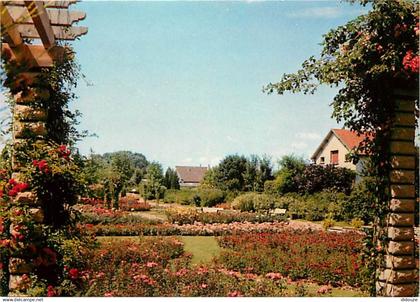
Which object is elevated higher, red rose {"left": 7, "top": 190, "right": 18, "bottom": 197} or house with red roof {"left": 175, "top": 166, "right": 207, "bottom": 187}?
house with red roof {"left": 175, "top": 166, "right": 207, "bottom": 187}

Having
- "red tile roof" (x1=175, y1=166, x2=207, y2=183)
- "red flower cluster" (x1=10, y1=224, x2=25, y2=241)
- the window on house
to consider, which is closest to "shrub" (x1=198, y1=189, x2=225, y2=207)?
the window on house

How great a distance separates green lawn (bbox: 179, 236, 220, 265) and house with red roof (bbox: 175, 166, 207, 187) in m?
19.8

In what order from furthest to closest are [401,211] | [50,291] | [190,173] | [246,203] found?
[190,173], [246,203], [401,211], [50,291]

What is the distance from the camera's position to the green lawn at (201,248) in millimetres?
7930

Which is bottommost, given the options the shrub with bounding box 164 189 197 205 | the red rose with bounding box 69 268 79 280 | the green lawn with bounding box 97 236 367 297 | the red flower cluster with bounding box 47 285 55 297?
the green lawn with bounding box 97 236 367 297

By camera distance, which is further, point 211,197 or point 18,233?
point 211,197

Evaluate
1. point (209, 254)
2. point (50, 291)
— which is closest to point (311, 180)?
point (209, 254)

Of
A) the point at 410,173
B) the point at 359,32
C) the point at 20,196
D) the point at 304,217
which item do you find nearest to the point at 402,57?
the point at 359,32

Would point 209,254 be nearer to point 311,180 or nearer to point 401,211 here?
point 401,211

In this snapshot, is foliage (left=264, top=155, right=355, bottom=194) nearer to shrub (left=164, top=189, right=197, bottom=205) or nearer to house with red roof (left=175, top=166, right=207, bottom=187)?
shrub (left=164, top=189, right=197, bottom=205)

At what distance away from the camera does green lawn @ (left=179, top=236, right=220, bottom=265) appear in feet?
26.0

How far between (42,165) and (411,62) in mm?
3571

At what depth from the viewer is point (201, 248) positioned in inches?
364

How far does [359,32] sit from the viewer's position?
441cm
